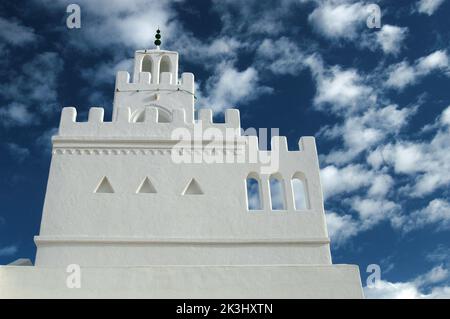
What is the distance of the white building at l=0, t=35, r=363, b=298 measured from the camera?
9859 millimetres

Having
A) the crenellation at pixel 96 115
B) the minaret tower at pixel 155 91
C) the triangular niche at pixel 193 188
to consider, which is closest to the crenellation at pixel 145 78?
the minaret tower at pixel 155 91

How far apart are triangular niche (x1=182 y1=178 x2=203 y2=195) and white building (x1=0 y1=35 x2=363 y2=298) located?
0.03 meters

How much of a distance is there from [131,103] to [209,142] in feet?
11.3

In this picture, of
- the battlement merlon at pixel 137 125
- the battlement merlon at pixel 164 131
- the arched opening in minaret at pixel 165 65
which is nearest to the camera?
the battlement merlon at pixel 164 131

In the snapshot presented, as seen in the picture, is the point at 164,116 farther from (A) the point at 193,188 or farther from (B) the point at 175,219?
(B) the point at 175,219

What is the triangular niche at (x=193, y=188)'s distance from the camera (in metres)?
12.5

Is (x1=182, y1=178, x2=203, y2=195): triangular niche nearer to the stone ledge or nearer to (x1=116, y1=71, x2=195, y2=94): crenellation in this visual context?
the stone ledge

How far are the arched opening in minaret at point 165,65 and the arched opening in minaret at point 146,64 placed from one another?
41 cm

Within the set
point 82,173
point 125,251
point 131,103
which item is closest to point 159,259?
point 125,251

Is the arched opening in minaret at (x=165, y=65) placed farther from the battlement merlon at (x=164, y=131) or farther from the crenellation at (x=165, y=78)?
the battlement merlon at (x=164, y=131)

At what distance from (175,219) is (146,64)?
7247 millimetres

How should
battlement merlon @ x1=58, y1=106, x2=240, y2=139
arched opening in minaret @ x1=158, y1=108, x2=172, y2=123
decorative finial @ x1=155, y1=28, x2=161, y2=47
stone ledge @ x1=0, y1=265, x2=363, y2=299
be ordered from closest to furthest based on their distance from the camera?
stone ledge @ x1=0, y1=265, x2=363, y2=299 → battlement merlon @ x1=58, y1=106, x2=240, y2=139 → arched opening in minaret @ x1=158, y1=108, x2=172, y2=123 → decorative finial @ x1=155, y1=28, x2=161, y2=47

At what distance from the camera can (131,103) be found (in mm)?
15023

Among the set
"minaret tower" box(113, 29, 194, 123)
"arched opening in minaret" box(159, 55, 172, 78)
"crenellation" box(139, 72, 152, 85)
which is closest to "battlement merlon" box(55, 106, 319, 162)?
"minaret tower" box(113, 29, 194, 123)
